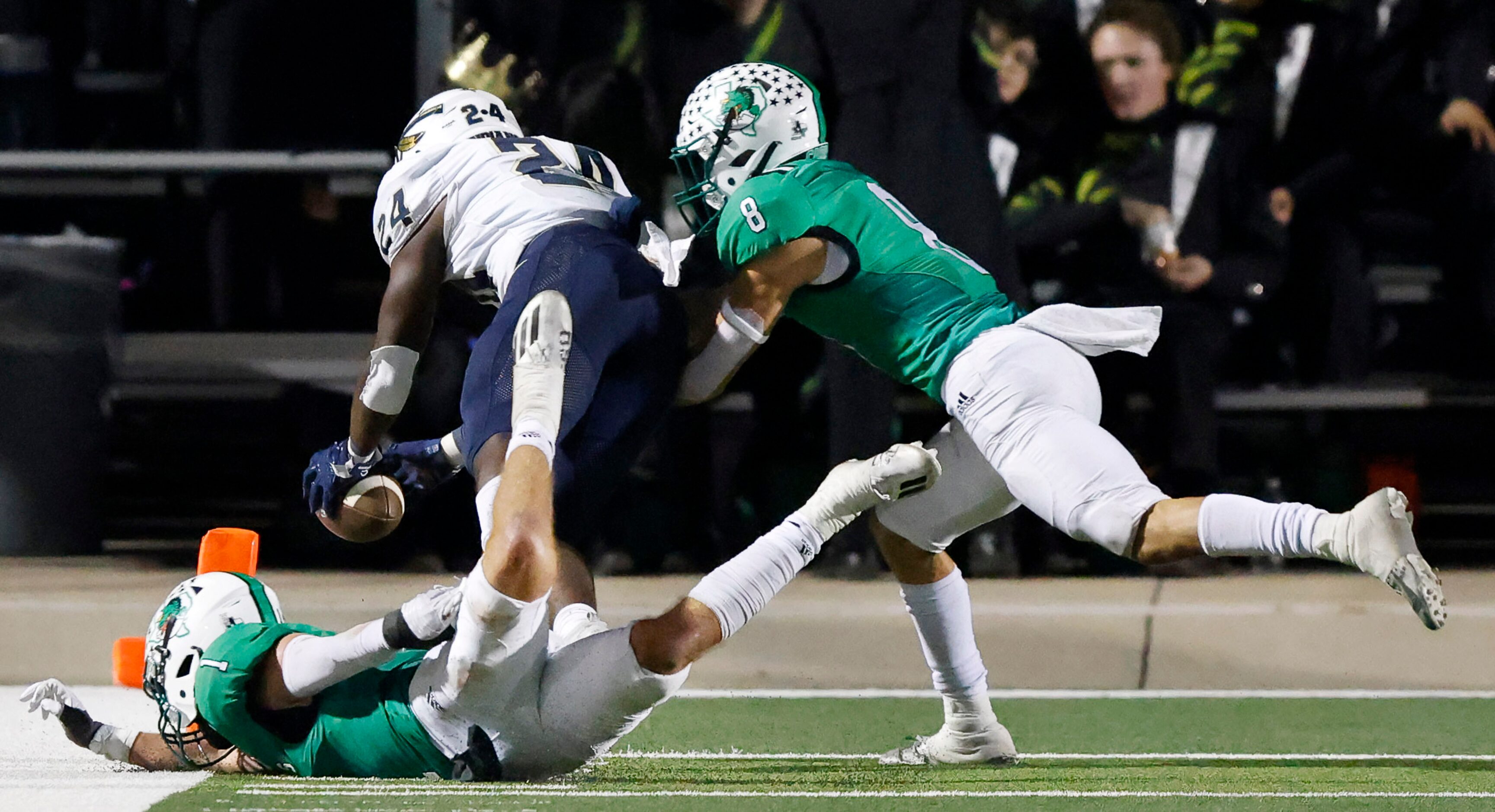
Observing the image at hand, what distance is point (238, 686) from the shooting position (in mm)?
4688

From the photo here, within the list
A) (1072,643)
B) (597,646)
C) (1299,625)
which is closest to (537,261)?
(597,646)

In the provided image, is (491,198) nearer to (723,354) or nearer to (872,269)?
(723,354)

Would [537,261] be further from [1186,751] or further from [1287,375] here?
[1287,375]

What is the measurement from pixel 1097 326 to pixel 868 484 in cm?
90

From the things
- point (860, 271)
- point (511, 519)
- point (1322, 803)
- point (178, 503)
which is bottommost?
point (178, 503)

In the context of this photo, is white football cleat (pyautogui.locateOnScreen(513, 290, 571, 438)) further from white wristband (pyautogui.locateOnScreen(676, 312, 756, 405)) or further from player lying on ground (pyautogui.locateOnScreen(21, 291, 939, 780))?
white wristband (pyautogui.locateOnScreen(676, 312, 756, 405))

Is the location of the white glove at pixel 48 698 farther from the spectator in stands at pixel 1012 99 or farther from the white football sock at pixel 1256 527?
the spectator in stands at pixel 1012 99

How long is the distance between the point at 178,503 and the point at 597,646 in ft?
14.5

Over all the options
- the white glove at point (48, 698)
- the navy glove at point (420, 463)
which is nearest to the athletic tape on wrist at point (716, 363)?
the navy glove at point (420, 463)

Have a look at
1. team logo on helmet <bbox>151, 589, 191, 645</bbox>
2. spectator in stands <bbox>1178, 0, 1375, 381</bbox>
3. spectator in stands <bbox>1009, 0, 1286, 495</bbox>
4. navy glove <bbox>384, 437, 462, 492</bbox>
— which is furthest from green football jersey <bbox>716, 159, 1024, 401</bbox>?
spectator in stands <bbox>1178, 0, 1375, 381</bbox>

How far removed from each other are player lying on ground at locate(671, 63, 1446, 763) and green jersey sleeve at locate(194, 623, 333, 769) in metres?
1.19

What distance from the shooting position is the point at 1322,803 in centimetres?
443

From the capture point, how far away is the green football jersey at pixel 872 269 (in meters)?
5.11

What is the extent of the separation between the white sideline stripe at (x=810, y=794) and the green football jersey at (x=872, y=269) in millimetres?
1034
